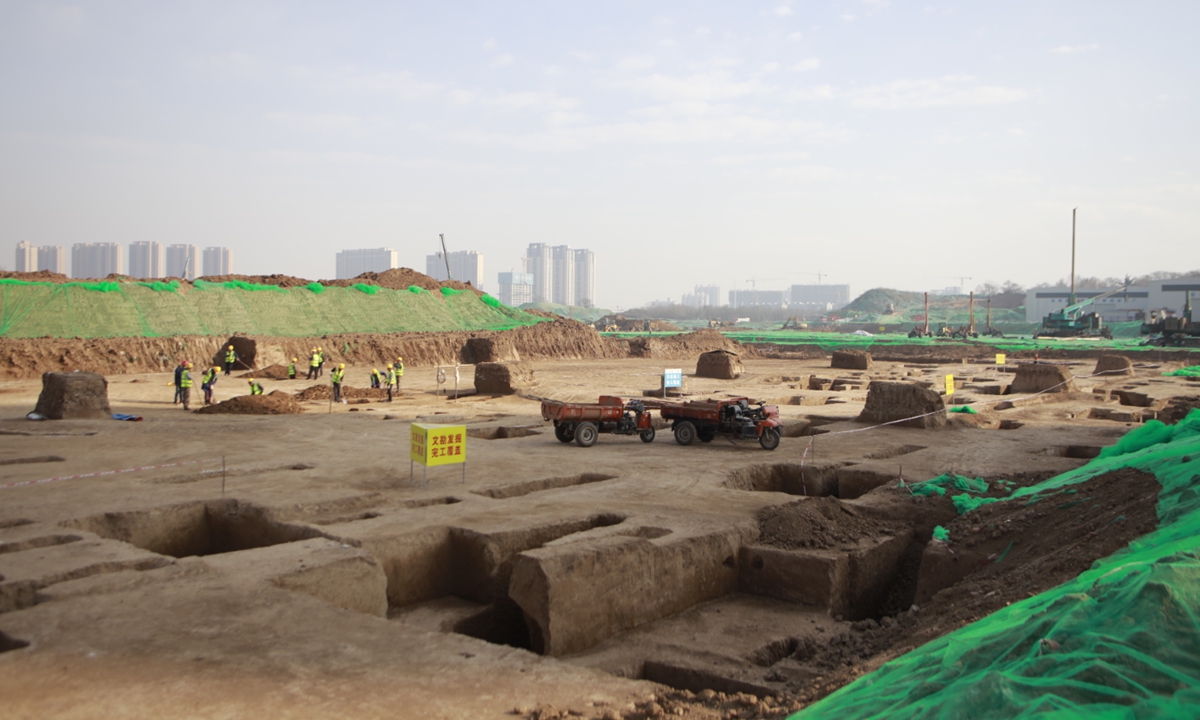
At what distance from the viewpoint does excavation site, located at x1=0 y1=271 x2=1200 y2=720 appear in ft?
14.1

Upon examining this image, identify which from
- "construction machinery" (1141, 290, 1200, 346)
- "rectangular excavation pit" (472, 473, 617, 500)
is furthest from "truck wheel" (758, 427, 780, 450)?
"construction machinery" (1141, 290, 1200, 346)

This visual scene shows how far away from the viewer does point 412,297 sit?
Result: 5200cm

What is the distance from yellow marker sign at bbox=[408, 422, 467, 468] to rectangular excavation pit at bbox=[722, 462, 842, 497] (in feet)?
14.5

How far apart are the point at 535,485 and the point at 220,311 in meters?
35.7

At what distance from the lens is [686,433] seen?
15.4m

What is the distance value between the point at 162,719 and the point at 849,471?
10629 mm

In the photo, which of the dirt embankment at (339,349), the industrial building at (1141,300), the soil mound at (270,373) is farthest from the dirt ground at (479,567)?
the industrial building at (1141,300)

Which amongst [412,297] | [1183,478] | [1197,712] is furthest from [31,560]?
[412,297]

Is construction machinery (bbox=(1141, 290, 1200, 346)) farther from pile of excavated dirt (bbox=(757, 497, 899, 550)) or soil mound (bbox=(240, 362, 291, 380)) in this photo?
soil mound (bbox=(240, 362, 291, 380))

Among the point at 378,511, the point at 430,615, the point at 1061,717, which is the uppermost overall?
the point at 1061,717

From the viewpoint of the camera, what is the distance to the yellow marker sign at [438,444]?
10320 mm

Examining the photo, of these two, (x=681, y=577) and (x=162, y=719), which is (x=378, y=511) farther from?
(x=162, y=719)

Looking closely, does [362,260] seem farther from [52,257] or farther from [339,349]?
[339,349]

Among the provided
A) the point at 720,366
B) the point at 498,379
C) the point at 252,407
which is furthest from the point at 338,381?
the point at 720,366
